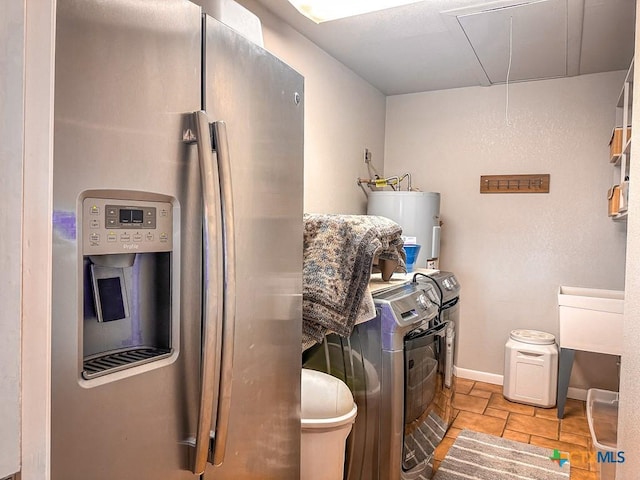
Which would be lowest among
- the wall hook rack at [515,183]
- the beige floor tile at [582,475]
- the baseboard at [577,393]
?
the beige floor tile at [582,475]

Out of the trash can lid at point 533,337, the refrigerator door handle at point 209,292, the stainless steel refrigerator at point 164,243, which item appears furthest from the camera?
the trash can lid at point 533,337

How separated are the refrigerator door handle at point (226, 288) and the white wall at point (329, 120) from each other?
1567 mm

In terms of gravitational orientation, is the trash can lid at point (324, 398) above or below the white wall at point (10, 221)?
below

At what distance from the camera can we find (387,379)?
1930mm

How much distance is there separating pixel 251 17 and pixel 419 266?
2.45m

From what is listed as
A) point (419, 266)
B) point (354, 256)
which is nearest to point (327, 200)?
point (419, 266)

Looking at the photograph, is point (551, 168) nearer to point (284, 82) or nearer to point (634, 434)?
point (634, 434)

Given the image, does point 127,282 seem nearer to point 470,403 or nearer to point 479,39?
point 479,39

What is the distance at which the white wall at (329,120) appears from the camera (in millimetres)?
2641

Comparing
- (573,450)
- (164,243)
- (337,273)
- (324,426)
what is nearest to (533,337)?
(573,450)

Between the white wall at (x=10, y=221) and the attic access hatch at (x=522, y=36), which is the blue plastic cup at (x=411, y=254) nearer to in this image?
the attic access hatch at (x=522, y=36)

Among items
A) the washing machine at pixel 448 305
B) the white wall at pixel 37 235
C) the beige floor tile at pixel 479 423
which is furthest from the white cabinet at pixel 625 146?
the white wall at pixel 37 235

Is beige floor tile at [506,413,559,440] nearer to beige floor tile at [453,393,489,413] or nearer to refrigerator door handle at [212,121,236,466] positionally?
beige floor tile at [453,393,489,413]

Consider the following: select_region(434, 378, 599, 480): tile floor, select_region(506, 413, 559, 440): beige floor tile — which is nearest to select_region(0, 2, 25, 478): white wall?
select_region(434, 378, 599, 480): tile floor
